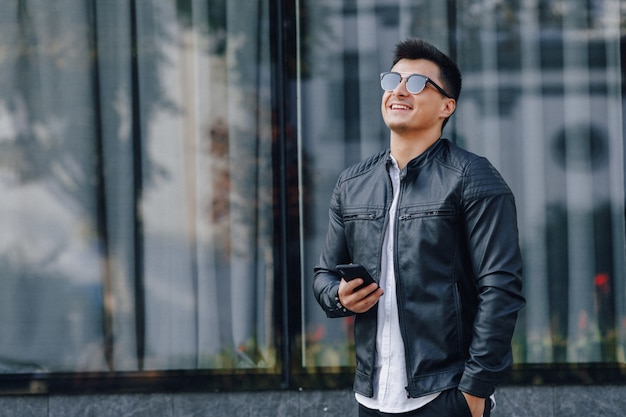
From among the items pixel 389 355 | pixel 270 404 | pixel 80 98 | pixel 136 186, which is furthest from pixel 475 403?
pixel 80 98

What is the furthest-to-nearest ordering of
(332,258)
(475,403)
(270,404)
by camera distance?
(270,404) → (332,258) → (475,403)

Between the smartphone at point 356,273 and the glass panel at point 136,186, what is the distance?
285cm

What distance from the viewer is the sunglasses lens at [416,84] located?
3016 mm

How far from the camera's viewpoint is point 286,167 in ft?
18.6

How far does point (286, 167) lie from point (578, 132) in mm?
2145

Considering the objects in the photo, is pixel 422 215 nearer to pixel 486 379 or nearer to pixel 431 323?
pixel 431 323

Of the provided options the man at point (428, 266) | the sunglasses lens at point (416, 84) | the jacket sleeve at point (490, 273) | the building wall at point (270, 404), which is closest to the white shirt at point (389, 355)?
the man at point (428, 266)

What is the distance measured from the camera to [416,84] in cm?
302

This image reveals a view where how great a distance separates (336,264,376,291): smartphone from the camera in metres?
2.78

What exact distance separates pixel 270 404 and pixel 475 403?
3.01m

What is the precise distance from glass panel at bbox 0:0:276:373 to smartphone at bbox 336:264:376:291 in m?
2.85

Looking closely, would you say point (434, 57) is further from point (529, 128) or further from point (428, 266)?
point (529, 128)

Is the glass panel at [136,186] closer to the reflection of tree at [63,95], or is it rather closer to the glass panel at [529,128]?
the reflection of tree at [63,95]

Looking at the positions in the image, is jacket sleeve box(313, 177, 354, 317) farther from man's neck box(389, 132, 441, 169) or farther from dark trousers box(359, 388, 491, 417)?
dark trousers box(359, 388, 491, 417)
